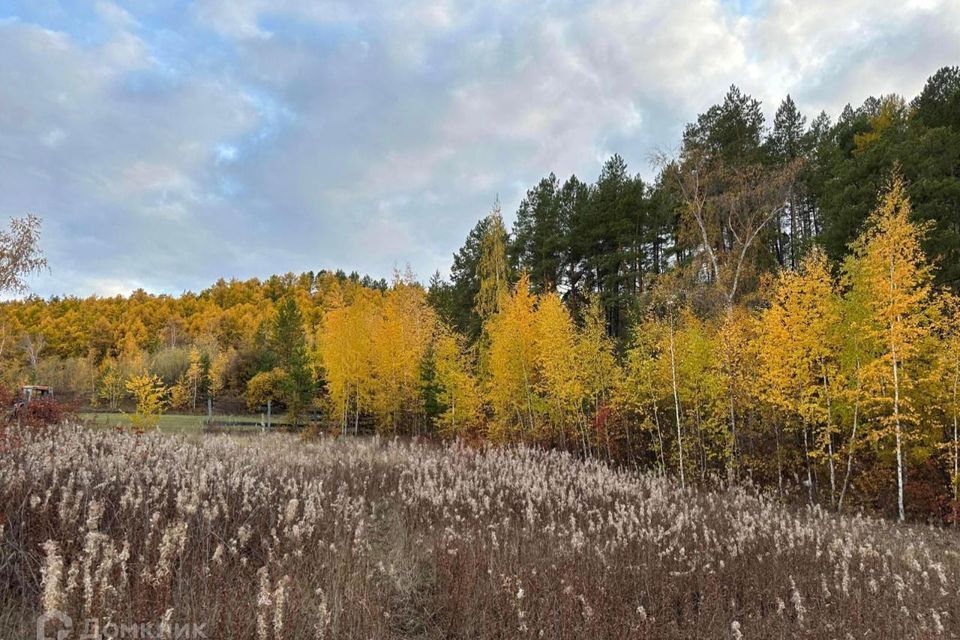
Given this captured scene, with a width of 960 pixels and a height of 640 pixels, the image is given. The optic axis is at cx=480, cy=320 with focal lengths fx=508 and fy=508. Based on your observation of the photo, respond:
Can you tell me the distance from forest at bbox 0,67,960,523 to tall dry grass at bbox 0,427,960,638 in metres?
6.92

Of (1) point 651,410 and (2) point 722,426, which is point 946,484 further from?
(1) point 651,410

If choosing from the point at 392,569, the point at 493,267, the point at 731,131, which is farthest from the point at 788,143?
the point at 392,569

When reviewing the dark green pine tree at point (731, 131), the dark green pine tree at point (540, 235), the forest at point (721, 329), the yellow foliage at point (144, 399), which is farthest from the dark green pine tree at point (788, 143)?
the yellow foliage at point (144, 399)

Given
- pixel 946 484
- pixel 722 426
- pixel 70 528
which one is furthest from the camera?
pixel 722 426

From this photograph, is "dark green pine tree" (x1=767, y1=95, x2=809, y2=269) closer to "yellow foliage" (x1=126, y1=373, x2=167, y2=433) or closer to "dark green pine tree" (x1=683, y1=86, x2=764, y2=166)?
"dark green pine tree" (x1=683, y1=86, x2=764, y2=166)

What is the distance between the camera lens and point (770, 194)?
20672 millimetres

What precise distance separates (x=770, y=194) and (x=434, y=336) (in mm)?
17906

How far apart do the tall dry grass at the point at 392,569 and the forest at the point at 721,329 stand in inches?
272

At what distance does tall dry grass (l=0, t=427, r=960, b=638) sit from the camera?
3824 millimetres

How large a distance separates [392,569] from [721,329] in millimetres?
15165

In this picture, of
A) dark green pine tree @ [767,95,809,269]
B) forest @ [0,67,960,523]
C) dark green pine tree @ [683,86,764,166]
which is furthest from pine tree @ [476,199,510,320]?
dark green pine tree @ [767,95,809,269]

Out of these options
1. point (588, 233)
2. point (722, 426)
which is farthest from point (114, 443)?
point (588, 233)

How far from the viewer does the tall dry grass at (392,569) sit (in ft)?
12.5

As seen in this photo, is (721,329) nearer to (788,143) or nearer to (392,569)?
(392,569)
